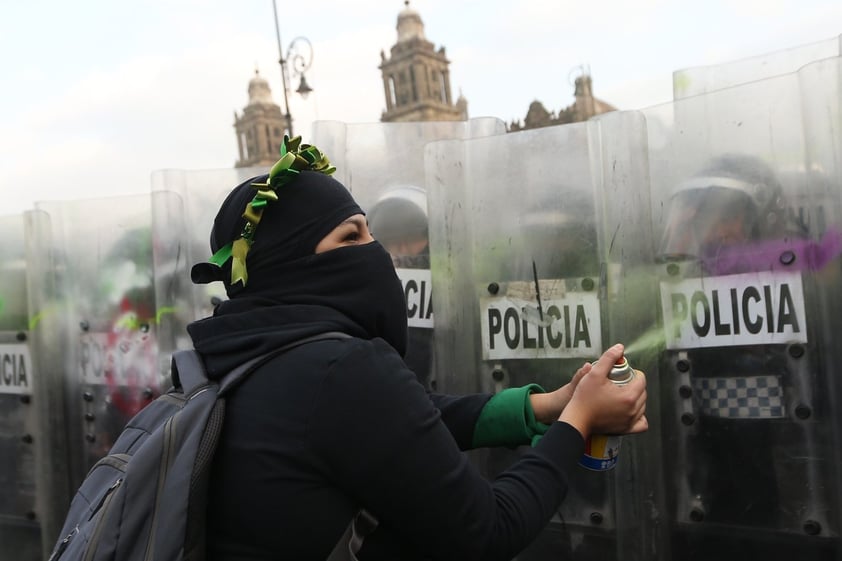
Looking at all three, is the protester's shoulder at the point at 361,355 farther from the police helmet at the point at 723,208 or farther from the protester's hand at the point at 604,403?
the police helmet at the point at 723,208

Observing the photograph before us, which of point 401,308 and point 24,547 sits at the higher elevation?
point 401,308

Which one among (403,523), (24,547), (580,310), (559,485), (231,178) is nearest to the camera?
(403,523)

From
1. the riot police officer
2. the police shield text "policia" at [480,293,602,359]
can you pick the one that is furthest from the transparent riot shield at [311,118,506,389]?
the police shield text "policia" at [480,293,602,359]

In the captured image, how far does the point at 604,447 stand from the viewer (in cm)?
171

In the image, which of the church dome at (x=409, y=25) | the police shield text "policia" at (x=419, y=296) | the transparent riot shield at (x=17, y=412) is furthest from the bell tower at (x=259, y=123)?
the police shield text "policia" at (x=419, y=296)

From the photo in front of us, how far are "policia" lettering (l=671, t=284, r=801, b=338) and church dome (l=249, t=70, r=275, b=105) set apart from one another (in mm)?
70900

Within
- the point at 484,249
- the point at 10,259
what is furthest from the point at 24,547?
the point at 484,249

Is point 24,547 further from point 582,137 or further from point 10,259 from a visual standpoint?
point 582,137

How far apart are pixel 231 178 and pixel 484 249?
51.4 inches

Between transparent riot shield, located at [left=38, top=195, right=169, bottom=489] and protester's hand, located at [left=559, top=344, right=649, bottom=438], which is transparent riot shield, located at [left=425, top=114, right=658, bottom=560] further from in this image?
transparent riot shield, located at [left=38, top=195, right=169, bottom=489]

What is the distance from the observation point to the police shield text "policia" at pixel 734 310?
242cm

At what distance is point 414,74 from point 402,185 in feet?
226

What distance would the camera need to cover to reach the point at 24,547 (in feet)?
13.8

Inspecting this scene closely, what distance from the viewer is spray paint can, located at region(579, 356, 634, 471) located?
5.53 ft
